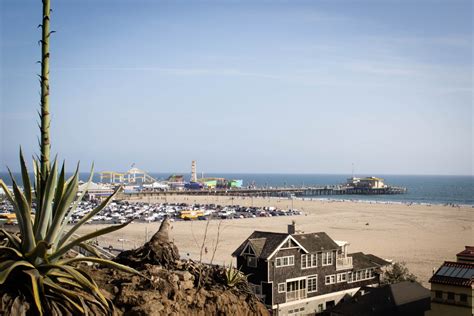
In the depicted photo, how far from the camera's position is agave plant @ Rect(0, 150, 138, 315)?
168 inches

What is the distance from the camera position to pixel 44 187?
4770mm

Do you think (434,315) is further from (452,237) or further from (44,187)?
Result: (452,237)

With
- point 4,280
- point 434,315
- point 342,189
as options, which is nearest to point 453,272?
point 434,315

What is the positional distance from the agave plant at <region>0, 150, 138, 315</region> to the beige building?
15.9m

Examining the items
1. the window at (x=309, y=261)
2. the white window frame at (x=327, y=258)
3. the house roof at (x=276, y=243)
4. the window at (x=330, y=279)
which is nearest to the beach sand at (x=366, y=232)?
the house roof at (x=276, y=243)

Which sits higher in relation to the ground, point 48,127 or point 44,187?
point 48,127

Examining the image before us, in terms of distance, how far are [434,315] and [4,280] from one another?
58.1 feet

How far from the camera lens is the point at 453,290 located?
60.1ft

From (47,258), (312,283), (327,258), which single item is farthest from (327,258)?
(47,258)

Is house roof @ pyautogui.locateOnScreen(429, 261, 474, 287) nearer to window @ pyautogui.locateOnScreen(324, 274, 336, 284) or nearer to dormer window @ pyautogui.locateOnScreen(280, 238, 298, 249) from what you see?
dormer window @ pyautogui.locateOnScreen(280, 238, 298, 249)

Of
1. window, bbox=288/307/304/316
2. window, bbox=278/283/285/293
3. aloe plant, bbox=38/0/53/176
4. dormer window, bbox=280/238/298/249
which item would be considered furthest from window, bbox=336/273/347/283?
aloe plant, bbox=38/0/53/176

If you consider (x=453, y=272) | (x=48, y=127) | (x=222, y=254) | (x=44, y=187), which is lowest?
(x=222, y=254)

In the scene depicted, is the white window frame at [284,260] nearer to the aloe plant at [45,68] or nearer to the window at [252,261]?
the window at [252,261]

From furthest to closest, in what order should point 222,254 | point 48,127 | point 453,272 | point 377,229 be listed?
point 377,229
point 222,254
point 453,272
point 48,127
